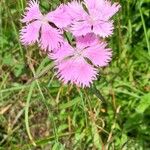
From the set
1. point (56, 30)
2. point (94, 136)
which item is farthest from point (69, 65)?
point (94, 136)

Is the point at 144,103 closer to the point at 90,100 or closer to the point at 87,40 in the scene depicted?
the point at 90,100

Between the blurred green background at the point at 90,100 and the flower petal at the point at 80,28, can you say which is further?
the blurred green background at the point at 90,100

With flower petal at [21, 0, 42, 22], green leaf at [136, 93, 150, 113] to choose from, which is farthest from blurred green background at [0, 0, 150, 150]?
flower petal at [21, 0, 42, 22]

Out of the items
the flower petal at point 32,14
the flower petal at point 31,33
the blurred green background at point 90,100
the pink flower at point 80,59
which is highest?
the flower petal at point 32,14

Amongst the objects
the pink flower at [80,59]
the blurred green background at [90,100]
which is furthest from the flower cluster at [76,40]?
the blurred green background at [90,100]

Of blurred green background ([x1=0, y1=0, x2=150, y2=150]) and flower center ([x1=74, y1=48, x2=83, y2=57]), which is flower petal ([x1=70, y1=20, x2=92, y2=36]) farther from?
blurred green background ([x1=0, y1=0, x2=150, y2=150])

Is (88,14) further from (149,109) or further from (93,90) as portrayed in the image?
(149,109)

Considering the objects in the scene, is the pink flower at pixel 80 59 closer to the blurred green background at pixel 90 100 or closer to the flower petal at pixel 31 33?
the flower petal at pixel 31 33

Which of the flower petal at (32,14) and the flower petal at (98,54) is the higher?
the flower petal at (32,14)
